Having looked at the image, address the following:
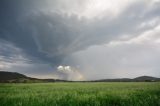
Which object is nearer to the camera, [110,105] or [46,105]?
[46,105]

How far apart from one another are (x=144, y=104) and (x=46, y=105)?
4.37 m

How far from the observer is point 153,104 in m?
8.46

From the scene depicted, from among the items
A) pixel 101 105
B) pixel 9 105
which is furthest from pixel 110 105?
pixel 9 105

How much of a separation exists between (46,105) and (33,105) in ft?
1.96

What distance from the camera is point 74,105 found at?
840 cm

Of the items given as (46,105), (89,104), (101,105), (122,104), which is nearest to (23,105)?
(46,105)

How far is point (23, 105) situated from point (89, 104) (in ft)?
9.84

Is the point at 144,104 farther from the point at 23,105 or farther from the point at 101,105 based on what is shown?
the point at 23,105

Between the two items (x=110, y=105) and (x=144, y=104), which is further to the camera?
(x=110, y=105)

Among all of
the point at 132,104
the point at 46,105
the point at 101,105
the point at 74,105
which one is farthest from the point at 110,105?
the point at 46,105

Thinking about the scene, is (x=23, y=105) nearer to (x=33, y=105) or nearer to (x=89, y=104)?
(x=33, y=105)

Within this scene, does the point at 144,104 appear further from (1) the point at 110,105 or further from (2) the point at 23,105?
(2) the point at 23,105

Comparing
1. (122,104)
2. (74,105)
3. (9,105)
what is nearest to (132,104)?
(122,104)

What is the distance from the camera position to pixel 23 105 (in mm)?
8453
